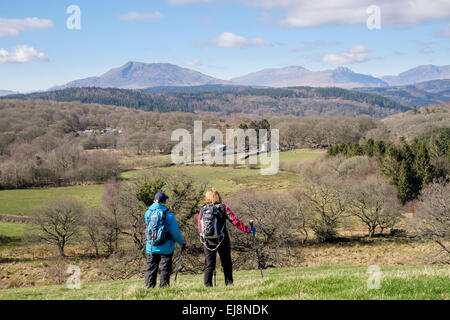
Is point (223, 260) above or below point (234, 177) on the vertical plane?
above

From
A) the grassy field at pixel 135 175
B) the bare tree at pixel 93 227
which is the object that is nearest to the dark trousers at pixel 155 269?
the bare tree at pixel 93 227

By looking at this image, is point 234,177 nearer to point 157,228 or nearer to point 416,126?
point 416,126

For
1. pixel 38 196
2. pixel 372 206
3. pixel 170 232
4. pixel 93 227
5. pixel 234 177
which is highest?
pixel 170 232

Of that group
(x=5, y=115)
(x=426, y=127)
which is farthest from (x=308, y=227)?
(x=5, y=115)

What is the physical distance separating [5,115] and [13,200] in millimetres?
106059

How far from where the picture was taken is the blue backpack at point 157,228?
913 cm

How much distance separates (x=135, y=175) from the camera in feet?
205

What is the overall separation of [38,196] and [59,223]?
37.2 m

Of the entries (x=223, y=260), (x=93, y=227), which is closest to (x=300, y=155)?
(x=93, y=227)

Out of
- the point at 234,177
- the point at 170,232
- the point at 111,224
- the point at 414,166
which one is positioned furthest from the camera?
the point at 234,177

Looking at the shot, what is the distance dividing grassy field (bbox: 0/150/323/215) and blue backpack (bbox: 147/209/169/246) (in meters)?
48.8

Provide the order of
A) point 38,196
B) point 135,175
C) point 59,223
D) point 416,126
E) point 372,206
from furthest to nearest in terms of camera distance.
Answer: point 416,126
point 38,196
point 135,175
point 372,206
point 59,223

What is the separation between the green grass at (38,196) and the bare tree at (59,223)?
Result: 17205mm
